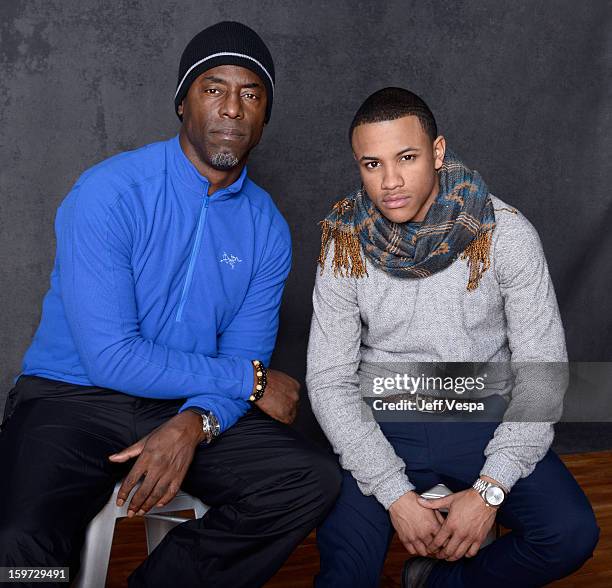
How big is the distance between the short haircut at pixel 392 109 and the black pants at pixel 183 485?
0.84m

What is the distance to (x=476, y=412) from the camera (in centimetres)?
226

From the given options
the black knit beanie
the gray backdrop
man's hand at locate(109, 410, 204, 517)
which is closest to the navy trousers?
man's hand at locate(109, 410, 204, 517)

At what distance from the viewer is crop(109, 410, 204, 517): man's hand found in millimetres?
1991

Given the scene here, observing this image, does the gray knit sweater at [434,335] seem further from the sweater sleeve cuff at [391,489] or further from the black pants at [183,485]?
the black pants at [183,485]

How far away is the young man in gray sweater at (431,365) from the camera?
2.02 meters

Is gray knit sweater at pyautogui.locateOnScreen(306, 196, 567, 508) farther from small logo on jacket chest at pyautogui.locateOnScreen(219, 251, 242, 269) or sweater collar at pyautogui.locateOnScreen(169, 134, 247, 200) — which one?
sweater collar at pyautogui.locateOnScreen(169, 134, 247, 200)

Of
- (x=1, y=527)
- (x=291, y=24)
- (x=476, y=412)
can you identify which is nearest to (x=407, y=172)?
(x=476, y=412)

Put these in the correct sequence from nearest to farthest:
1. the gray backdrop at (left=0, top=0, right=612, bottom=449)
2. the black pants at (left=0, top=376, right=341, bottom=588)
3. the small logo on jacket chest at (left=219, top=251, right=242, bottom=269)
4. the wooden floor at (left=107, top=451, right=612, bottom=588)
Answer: the black pants at (left=0, top=376, right=341, bottom=588) < the small logo on jacket chest at (left=219, top=251, right=242, bottom=269) < the wooden floor at (left=107, top=451, right=612, bottom=588) < the gray backdrop at (left=0, top=0, right=612, bottom=449)

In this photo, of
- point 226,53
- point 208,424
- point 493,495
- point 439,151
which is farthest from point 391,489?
point 226,53

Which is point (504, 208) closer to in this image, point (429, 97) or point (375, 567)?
point (375, 567)

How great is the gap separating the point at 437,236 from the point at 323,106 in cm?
143

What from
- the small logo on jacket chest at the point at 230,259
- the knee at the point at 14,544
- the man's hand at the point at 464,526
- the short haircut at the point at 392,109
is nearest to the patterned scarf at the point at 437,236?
the short haircut at the point at 392,109

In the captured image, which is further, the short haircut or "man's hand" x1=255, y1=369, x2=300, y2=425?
"man's hand" x1=255, y1=369, x2=300, y2=425

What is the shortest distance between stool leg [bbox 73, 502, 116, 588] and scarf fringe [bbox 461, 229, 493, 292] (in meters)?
1.06
